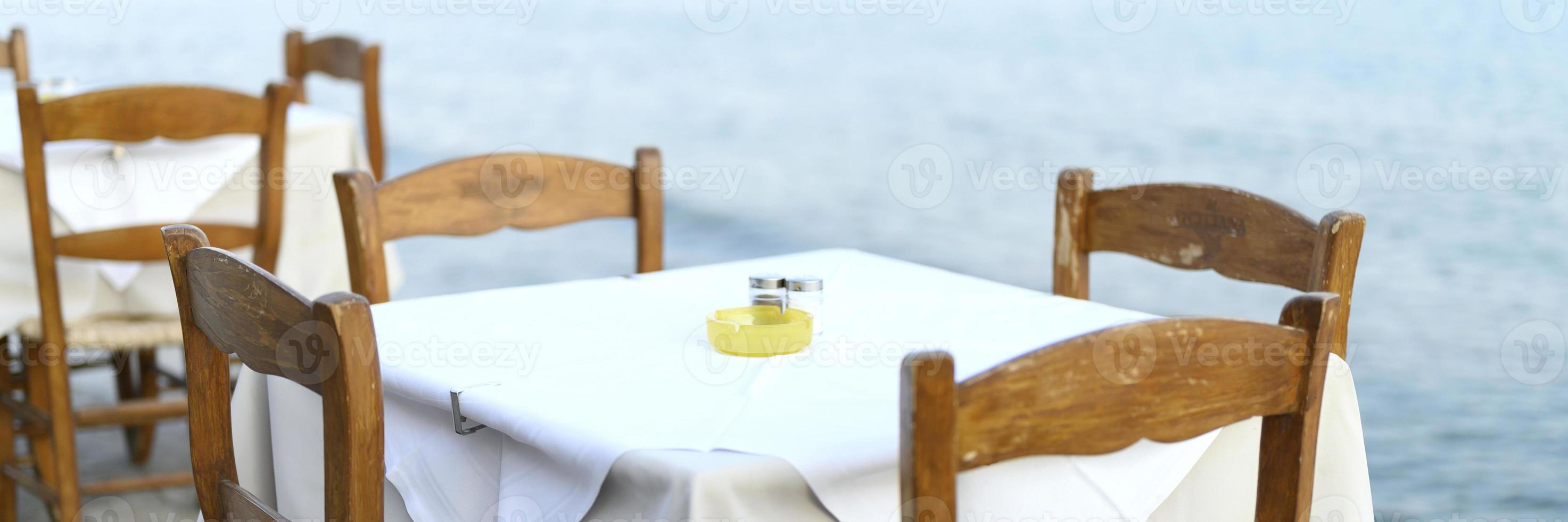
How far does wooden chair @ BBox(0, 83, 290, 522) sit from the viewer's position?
1956 mm

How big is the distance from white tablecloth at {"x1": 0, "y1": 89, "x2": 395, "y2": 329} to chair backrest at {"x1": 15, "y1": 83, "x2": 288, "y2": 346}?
0.07m

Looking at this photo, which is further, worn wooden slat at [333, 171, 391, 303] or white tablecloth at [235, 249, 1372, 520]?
worn wooden slat at [333, 171, 391, 303]

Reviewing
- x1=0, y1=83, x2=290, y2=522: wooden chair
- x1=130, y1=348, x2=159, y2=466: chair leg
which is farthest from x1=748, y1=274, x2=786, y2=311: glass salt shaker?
x1=130, y1=348, x2=159, y2=466: chair leg

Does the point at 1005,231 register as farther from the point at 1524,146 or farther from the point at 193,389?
the point at 193,389

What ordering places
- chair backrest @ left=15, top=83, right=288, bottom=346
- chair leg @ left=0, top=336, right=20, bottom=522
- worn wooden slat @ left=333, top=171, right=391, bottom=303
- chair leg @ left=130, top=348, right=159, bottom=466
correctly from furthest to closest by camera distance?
1. chair leg @ left=130, top=348, right=159, bottom=466
2. chair leg @ left=0, top=336, right=20, bottom=522
3. chair backrest @ left=15, top=83, right=288, bottom=346
4. worn wooden slat @ left=333, top=171, right=391, bottom=303

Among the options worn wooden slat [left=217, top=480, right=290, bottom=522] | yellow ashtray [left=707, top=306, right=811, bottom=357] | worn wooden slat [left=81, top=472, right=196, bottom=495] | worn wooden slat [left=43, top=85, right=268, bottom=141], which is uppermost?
worn wooden slat [left=43, top=85, right=268, bottom=141]

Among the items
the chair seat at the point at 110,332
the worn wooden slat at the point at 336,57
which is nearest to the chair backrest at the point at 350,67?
the worn wooden slat at the point at 336,57

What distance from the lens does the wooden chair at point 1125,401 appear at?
743mm

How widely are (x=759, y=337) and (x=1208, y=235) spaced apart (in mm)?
629

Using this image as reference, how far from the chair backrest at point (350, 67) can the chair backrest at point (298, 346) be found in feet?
5.14

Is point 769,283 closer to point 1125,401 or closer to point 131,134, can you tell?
point 1125,401

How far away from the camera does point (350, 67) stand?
3027mm

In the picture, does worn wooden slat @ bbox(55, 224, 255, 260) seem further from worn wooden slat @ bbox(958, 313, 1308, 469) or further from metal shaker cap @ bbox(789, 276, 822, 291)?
worn wooden slat @ bbox(958, 313, 1308, 469)

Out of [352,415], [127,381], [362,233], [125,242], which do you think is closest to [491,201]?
[362,233]
